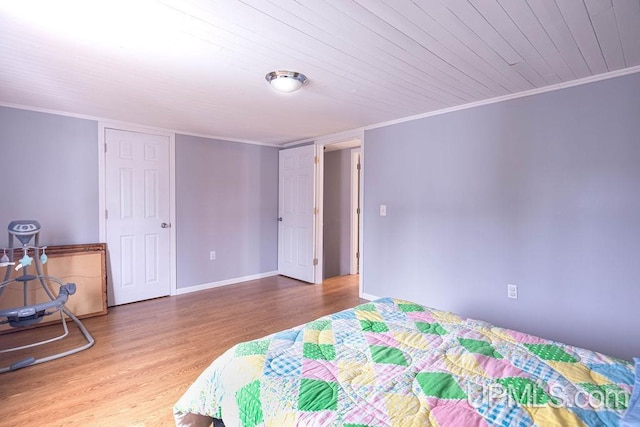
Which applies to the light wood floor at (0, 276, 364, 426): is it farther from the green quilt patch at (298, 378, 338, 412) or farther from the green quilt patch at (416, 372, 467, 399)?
the green quilt patch at (416, 372, 467, 399)

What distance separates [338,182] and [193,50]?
3.56 m

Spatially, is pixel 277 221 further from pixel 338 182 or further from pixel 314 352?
pixel 314 352

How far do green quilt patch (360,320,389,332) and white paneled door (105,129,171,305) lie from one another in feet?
10.6

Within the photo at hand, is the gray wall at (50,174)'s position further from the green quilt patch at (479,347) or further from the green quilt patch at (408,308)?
the green quilt patch at (479,347)

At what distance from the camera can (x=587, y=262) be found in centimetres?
233

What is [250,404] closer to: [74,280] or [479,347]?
[479,347]

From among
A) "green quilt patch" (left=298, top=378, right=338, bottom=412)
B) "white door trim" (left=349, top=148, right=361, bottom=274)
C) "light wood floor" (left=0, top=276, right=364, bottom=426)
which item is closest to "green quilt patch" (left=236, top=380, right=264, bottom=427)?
"green quilt patch" (left=298, top=378, right=338, bottom=412)

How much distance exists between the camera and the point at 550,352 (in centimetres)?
131

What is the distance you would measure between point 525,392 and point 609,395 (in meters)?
0.26

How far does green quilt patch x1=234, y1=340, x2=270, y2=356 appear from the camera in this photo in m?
1.33

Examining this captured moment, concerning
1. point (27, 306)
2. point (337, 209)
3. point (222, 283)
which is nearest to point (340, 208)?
point (337, 209)

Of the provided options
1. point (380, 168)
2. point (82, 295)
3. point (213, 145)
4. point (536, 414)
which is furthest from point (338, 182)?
point (536, 414)

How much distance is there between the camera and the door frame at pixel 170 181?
3.49 m

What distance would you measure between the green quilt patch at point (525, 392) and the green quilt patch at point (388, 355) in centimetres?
34
